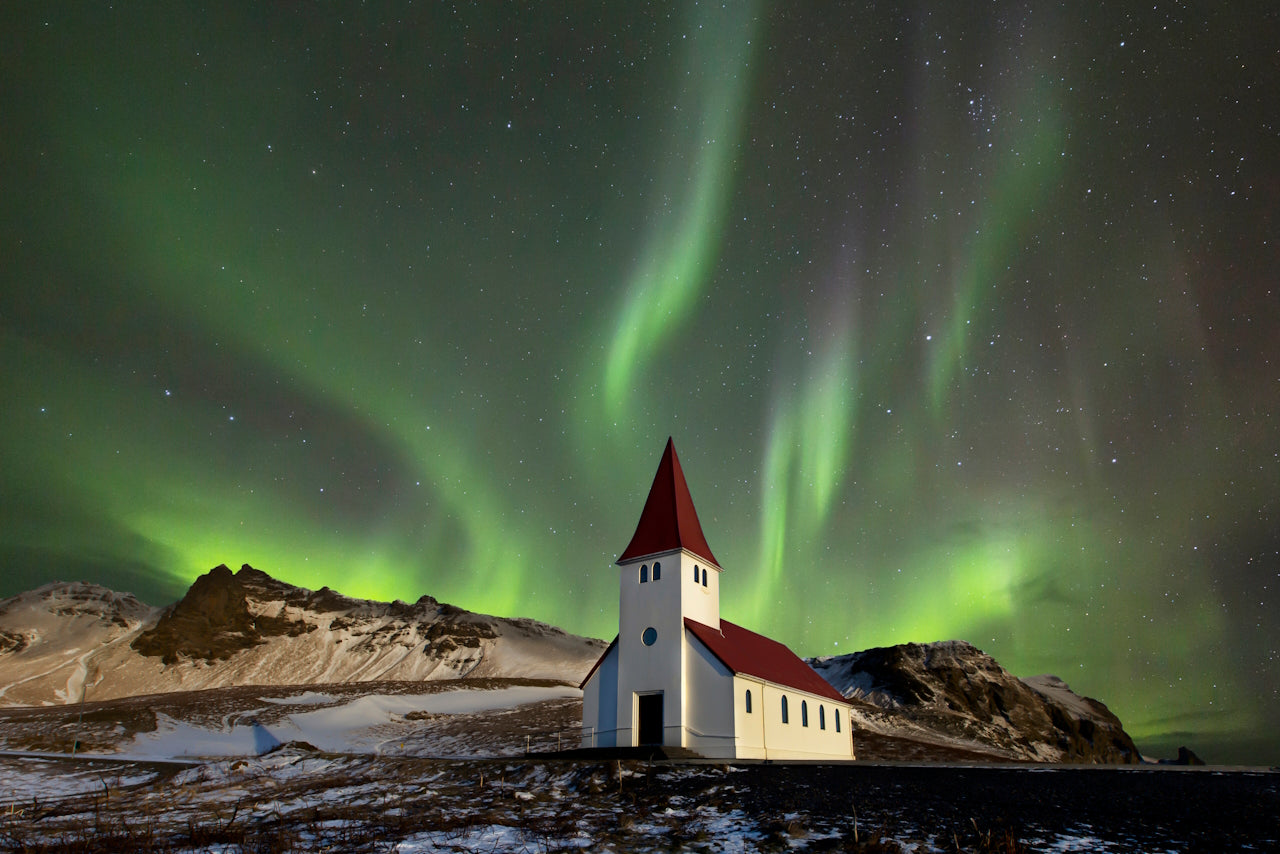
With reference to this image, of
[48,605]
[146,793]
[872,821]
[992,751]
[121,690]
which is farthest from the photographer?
[48,605]

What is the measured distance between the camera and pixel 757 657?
37844mm

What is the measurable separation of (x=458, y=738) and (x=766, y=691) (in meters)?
32.9

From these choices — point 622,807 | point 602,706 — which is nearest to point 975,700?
point 602,706

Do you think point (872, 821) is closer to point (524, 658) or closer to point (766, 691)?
point (766, 691)

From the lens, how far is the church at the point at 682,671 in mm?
32500

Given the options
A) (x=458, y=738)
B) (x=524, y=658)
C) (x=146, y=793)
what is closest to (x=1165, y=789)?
(x=146, y=793)

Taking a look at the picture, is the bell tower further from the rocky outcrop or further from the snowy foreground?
the rocky outcrop

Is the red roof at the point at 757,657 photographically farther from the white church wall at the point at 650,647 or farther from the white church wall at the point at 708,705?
the white church wall at the point at 650,647

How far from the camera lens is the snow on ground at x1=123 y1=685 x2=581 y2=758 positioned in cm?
5522

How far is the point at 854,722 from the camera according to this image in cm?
Result: 7444

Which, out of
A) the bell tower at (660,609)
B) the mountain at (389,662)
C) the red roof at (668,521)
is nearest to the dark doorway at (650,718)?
the bell tower at (660,609)

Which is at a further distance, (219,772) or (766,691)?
(766,691)

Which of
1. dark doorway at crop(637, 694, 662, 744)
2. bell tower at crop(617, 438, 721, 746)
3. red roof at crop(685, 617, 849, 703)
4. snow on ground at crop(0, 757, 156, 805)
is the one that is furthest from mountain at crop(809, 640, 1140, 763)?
snow on ground at crop(0, 757, 156, 805)

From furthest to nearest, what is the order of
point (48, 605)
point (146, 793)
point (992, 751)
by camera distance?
point (48, 605) → point (992, 751) → point (146, 793)
